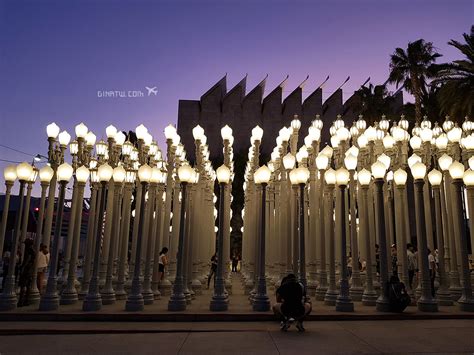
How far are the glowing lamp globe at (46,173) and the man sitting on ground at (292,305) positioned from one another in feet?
26.9

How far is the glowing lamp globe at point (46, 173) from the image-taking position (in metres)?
12.6

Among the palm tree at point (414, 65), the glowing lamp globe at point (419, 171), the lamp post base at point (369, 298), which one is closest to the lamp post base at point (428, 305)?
the lamp post base at point (369, 298)

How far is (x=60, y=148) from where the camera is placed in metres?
13.5

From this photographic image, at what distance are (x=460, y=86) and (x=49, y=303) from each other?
77.7 feet

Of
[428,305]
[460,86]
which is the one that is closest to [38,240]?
[428,305]

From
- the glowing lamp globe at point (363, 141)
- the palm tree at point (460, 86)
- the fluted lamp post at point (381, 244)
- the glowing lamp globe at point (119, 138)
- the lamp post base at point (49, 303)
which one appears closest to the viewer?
the lamp post base at point (49, 303)

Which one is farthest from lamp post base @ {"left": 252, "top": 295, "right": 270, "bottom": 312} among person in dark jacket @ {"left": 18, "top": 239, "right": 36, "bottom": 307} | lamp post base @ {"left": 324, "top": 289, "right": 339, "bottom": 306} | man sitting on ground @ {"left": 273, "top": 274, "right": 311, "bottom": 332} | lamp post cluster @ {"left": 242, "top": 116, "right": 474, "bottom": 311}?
person in dark jacket @ {"left": 18, "top": 239, "right": 36, "bottom": 307}

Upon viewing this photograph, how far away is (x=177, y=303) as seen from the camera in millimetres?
10945

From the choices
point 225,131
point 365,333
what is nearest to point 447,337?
point 365,333

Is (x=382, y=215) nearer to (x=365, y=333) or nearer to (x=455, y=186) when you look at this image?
(x=455, y=186)

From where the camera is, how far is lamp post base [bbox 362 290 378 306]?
1223 cm

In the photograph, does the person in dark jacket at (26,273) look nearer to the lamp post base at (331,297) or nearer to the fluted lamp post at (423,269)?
the lamp post base at (331,297)

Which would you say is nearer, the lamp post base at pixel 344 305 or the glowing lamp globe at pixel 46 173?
the lamp post base at pixel 344 305

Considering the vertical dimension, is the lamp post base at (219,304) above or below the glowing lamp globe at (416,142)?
below
